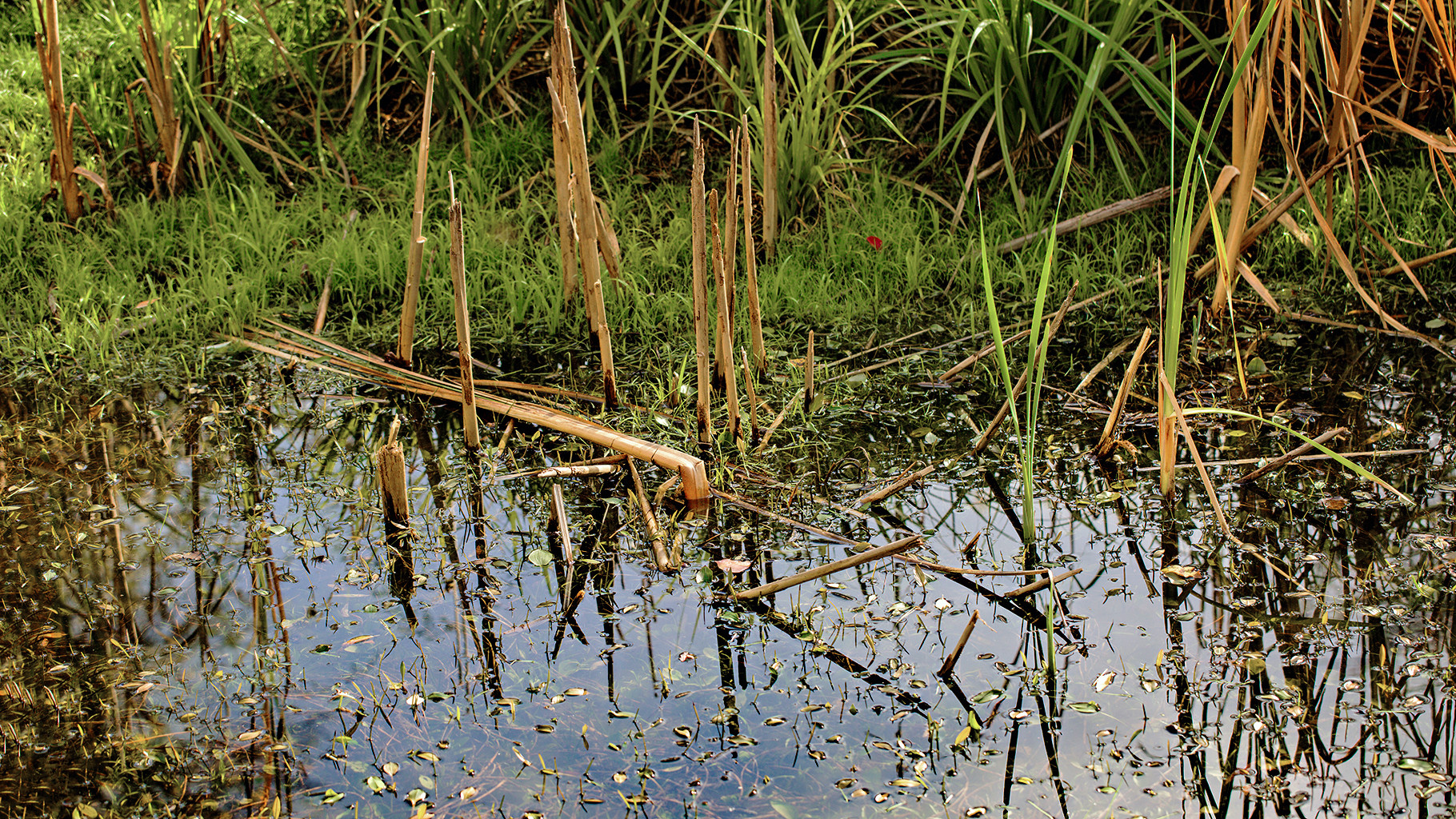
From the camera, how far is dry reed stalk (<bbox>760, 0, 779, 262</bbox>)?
2.96 m

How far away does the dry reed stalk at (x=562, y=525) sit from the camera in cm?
211

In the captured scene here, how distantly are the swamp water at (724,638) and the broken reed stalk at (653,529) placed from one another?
3 centimetres

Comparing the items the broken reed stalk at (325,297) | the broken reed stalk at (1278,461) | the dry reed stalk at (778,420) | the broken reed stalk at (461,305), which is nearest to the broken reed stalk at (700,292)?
the dry reed stalk at (778,420)

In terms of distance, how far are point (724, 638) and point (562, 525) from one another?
1.46 feet

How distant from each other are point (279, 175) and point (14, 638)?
2.33 metres

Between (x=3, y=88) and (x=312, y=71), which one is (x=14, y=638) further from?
(x=3, y=88)

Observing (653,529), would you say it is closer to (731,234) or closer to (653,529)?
(653,529)

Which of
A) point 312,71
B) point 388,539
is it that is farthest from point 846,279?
point 312,71

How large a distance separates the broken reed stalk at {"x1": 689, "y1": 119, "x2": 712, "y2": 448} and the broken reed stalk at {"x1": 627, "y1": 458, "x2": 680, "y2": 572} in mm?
183

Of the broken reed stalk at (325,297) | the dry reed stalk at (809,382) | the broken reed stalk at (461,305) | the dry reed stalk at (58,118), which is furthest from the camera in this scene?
the dry reed stalk at (58,118)

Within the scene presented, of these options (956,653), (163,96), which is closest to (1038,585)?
(956,653)

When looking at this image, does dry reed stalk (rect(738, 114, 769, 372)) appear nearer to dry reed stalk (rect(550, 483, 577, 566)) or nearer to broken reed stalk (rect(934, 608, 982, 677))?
dry reed stalk (rect(550, 483, 577, 566))

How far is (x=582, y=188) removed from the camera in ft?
8.27

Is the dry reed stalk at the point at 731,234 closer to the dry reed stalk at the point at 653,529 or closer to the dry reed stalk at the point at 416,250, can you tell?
the dry reed stalk at the point at 653,529
